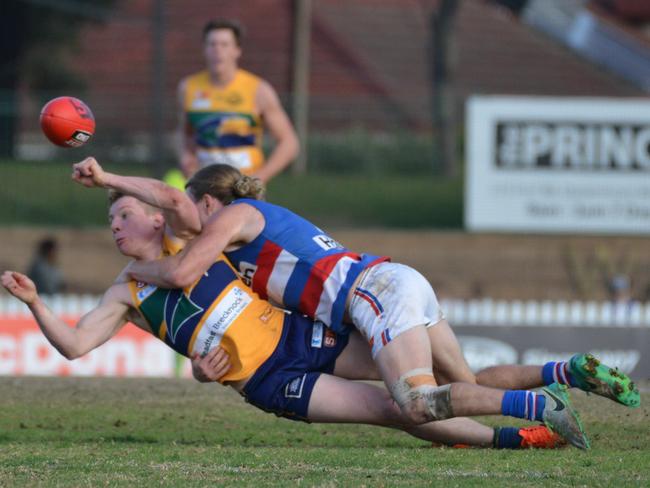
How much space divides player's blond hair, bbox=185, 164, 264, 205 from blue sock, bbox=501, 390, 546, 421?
1724 mm

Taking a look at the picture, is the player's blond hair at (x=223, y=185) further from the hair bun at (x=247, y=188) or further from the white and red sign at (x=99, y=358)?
the white and red sign at (x=99, y=358)

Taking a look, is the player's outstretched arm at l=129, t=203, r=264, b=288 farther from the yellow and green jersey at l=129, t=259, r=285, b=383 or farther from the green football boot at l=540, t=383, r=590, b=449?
the green football boot at l=540, t=383, r=590, b=449

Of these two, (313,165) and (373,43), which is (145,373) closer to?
(313,165)

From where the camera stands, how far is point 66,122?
22.4 ft

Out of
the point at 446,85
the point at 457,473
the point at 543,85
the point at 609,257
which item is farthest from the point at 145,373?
the point at 543,85

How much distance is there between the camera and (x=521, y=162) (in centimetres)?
1816

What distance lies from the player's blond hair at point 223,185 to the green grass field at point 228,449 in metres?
1.28

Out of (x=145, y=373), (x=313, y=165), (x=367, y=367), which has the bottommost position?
(x=145, y=373)

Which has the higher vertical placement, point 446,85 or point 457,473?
point 446,85

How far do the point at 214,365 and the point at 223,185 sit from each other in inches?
37.2

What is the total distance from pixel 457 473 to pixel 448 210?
14.8m

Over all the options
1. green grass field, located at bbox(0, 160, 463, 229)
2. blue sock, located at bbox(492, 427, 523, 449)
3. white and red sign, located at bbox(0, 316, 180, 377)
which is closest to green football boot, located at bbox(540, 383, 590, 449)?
blue sock, located at bbox(492, 427, 523, 449)

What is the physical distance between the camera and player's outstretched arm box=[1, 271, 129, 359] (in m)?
6.43

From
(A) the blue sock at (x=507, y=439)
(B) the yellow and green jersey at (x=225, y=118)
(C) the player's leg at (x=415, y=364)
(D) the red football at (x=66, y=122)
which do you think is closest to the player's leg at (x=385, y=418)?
(A) the blue sock at (x=507, y=439)
